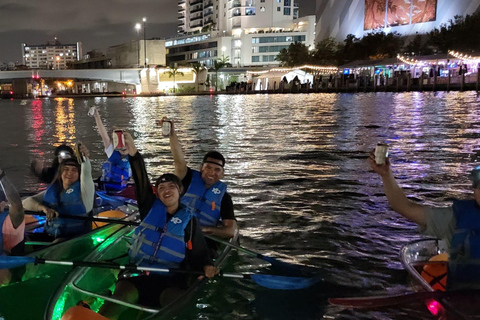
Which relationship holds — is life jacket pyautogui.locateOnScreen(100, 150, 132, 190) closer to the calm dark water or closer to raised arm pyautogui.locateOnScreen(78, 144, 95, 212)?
the calm dark water

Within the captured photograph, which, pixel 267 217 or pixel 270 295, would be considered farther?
pixel 267 217

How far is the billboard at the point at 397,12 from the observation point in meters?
101

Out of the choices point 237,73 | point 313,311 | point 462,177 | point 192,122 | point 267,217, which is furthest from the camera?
point 237,73

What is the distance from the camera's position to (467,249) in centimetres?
464

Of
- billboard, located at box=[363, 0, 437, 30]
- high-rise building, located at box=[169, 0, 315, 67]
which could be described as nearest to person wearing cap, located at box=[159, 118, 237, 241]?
billboard, located at box=[363, 0, 437, 30]

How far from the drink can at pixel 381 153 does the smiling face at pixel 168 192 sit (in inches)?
82.4

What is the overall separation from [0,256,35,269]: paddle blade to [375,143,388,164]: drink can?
387cm

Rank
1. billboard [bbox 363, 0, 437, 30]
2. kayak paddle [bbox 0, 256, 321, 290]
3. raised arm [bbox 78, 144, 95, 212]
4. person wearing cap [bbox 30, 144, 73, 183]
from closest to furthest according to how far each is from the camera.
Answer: kayak paddle [bbox 0, 256, 321, 290] → raised arm [bbox 78, 144, 95, 212] → person wearing cap [bbox 30, 144, 73, 183] → billboard [bbox 363, 0, 437, 30]

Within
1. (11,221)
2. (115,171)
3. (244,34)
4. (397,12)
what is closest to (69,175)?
(11,221)

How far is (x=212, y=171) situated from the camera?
257 inches

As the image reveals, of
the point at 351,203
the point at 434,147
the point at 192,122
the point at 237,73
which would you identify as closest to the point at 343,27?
the point at 237,73

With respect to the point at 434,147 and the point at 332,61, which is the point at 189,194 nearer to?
the point at 434,147

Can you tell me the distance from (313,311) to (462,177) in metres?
8.52

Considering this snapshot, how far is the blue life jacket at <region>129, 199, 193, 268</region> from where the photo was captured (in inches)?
193
